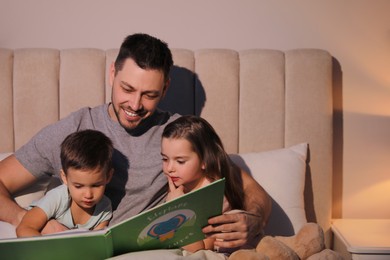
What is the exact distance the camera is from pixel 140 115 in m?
2.04

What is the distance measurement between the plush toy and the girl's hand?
320 mm

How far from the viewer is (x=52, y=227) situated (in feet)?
6.23

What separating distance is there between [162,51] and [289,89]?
65 centimetres

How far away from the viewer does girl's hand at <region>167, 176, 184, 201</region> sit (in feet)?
6.40

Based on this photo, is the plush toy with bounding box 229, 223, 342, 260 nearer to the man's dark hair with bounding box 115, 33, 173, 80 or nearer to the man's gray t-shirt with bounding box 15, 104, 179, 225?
the man's gray t-shirt with bounding box 15, 104, 179, 225

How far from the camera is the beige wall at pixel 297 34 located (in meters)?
2.58

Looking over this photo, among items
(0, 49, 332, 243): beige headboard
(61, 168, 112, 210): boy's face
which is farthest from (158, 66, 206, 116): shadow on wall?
(61, 168, 112, 210): boy's face

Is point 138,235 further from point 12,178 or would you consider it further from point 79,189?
point 12,178

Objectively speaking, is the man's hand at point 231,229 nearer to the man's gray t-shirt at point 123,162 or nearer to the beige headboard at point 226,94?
the man's gray t-shirt at point 123,162

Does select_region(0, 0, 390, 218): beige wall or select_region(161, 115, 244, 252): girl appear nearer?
select_region(161, 115, 244, 252): girl

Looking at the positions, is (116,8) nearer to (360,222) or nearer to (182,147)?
(182,147)

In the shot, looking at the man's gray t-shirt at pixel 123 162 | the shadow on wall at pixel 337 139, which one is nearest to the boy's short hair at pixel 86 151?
the man's gray t-shirt at pixel 123 162

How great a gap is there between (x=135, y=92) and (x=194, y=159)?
0.30 meters

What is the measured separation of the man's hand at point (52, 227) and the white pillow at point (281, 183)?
73 cm
